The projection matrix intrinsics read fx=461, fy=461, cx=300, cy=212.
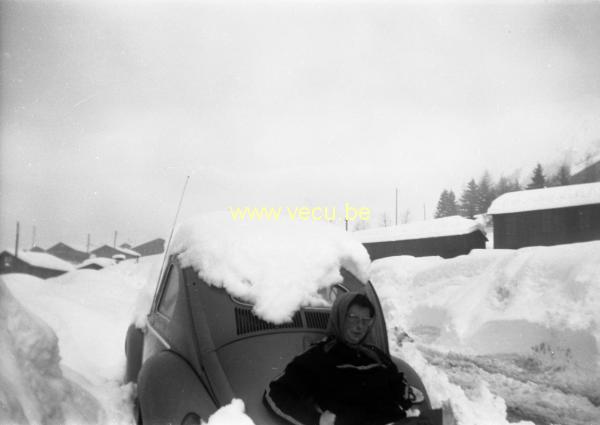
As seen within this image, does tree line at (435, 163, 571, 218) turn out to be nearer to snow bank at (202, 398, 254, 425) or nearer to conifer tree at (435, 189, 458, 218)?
conifer tree at (435, 189, 458, 218)

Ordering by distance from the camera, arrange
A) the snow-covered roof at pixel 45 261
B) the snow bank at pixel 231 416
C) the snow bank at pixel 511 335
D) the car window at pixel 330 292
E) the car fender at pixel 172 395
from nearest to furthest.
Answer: the snow bank at pixel 231 416 < the car fender at pixel 172 395 < the car window at pixel 330 292 < the snow bank at pixel 511 335 < the snow-covered roof at pixel 45 261

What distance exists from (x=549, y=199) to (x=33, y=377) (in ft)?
89.4

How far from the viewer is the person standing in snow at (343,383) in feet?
7.84

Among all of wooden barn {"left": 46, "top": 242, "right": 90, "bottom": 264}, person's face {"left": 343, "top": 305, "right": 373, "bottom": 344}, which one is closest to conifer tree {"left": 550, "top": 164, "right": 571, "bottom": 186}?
wooden barn {"left": 46, "top": 242, "right": 90, "bottom": 264}

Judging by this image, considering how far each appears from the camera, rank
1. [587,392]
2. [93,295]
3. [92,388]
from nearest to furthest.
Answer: [92,388] < [587,392] < [93,295]

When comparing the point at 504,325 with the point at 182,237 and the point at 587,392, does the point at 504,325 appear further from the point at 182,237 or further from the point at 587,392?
the point at 182,237

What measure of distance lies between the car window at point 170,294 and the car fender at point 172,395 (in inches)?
25.5

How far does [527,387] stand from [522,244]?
71.4 feet

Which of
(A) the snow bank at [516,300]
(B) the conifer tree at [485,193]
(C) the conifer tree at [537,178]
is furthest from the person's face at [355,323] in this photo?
(B) the conifer tree at [485,193]

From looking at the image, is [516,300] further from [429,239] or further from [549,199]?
[429,239]

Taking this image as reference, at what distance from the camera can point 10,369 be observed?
Result: 286 cm

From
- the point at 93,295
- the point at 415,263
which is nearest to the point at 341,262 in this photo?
the point at 93,295

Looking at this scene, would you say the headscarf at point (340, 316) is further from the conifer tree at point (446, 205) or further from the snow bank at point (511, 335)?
the conifer tree at point (446, 205)

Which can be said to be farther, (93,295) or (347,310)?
(93,295)
